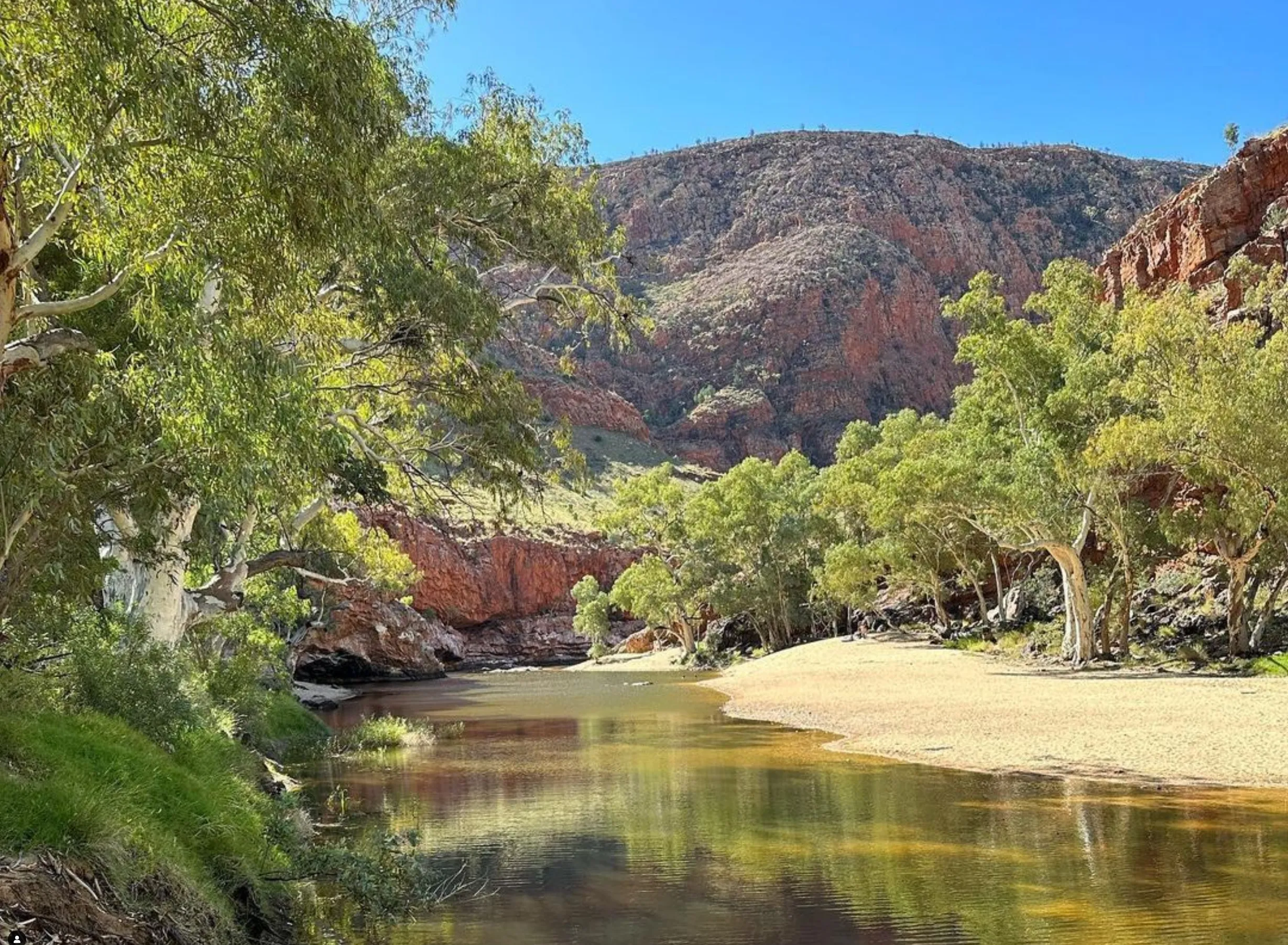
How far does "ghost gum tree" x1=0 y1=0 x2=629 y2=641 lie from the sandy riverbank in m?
9.92

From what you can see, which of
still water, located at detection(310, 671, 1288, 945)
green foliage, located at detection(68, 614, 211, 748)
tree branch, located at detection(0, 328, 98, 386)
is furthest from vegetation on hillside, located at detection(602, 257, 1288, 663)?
tree branch, located at detection(0, 328, 98, 386)

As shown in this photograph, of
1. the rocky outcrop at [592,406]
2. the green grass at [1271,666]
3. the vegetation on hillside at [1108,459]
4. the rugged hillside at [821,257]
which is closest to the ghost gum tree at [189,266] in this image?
the vegetation on hillside at [1108,459]

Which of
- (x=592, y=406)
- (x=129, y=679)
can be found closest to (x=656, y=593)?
(x=129, y=679)

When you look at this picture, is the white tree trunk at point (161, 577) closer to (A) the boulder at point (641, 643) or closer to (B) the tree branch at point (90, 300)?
(B) the tree branch at point (90, 300)

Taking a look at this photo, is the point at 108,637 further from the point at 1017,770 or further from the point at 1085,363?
the point at 1085,363

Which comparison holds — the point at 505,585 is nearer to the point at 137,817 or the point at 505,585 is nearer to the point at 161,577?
the point at 161,577

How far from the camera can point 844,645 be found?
39906mm

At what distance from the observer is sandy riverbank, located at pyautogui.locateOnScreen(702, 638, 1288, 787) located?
12.9 m

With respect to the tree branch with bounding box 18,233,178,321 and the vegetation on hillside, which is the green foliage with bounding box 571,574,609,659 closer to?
the vegetation on hillside

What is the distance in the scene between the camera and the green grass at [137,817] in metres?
5.34

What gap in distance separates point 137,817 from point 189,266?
372 cm

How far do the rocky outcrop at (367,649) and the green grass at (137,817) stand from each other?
4041 centimetres

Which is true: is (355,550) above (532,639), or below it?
above

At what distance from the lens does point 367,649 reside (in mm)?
49562
